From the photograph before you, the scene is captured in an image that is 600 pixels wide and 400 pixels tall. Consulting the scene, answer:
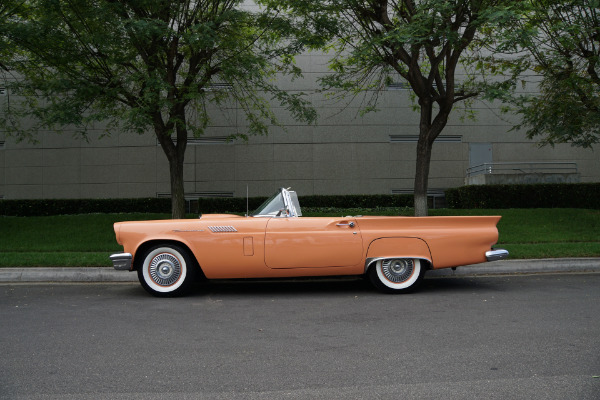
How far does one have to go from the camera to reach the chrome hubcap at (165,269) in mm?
6898

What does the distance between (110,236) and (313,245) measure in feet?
26.6

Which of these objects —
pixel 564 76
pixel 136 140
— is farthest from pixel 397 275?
pixel 136 140

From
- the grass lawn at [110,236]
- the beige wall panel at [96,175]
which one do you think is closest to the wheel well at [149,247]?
the grass lawn at [110,236]

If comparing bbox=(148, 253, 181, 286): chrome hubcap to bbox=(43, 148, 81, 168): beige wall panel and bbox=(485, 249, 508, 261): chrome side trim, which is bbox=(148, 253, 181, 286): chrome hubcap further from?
bbox=(43, 148, 81, 168): beige wall panel

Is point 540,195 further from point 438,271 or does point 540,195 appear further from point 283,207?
point 283,207

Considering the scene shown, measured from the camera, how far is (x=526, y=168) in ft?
68.4

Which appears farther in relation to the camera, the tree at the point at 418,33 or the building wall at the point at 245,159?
the building wall at the point at 245,159

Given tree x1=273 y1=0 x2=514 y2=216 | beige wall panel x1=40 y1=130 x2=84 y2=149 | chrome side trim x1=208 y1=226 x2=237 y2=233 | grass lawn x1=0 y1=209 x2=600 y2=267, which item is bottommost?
grass lawn x1=0 y1=209 x2=600 y2=267

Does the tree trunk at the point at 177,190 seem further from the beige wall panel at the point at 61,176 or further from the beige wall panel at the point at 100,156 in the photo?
the beige wall panel at the point at 61,176

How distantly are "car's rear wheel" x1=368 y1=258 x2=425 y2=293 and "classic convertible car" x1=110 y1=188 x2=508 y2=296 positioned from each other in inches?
0.5

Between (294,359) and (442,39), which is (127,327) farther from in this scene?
(442,39)

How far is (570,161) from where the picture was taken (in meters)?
20.9

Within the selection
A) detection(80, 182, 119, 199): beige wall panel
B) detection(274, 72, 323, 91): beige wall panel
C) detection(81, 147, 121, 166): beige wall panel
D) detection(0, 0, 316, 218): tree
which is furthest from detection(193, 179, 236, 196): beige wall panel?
detection(0, 0, 316, 218): tree

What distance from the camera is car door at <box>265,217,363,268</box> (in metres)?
6.79
